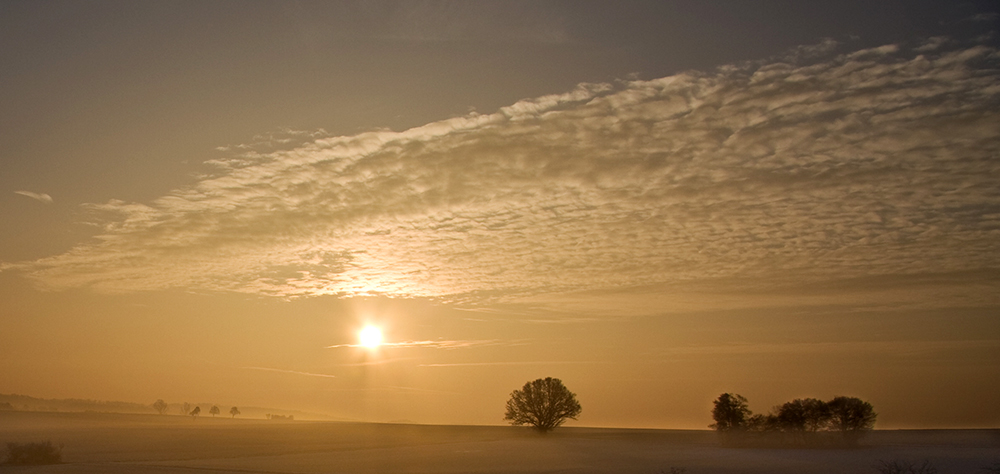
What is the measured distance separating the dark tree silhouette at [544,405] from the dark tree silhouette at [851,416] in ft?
113

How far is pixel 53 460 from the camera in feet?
173

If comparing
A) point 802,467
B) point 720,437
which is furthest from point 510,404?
point 802,467

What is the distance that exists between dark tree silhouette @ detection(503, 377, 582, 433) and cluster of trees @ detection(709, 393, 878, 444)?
82.1ft

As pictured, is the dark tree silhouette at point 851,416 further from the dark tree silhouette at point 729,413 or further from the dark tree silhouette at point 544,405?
the dark tree silhouette at point 544,405

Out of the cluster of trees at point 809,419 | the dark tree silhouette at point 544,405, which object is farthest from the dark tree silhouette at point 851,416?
the dark tree silhouette at point 544,405

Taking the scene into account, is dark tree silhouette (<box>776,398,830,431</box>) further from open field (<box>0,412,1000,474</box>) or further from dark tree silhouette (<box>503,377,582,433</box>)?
dark tree silhouette (<box>503,377,582,433</box>)

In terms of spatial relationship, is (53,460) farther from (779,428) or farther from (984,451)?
(984,451)

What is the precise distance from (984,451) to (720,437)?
25170 millimetres

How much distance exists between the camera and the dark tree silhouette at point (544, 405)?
305 ft

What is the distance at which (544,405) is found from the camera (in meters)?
93.5

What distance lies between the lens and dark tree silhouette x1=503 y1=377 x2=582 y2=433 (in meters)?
92.8

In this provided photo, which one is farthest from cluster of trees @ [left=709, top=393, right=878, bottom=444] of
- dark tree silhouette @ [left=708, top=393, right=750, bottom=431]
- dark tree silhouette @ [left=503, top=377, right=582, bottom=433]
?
dark tree silhouette @ [left=503, top=377, right=582, bottom=433]

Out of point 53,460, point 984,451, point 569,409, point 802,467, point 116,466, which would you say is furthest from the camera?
point 569,409

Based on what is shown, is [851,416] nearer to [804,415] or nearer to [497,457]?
[804,415]
